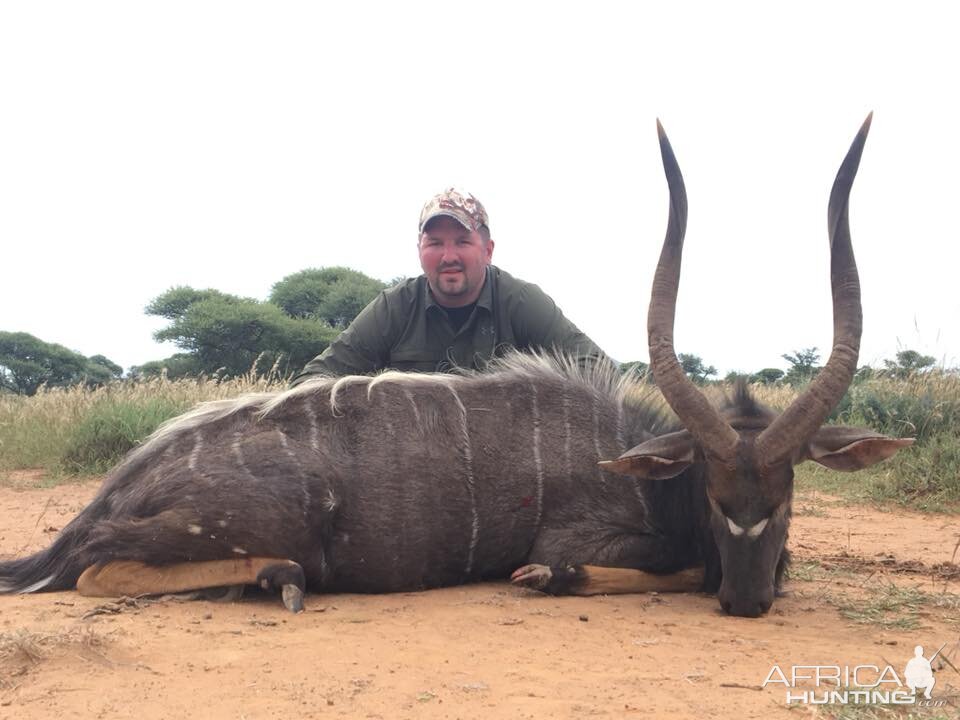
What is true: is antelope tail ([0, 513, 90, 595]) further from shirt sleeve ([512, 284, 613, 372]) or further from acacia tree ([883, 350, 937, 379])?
acacia tree ([883, 350, 937, 379])

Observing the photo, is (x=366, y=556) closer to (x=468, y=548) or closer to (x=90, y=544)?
(x=468, y=548)

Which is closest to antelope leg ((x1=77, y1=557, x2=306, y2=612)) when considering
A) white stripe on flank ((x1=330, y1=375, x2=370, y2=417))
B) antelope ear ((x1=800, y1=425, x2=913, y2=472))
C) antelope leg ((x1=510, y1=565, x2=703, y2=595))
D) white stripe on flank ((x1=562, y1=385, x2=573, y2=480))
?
white stripe on flank ((x1=330, y1=375, x2=370, y2=417))

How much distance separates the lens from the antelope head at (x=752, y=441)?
3.77 meters

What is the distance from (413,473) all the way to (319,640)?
1137 mm

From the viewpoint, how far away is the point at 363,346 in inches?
227

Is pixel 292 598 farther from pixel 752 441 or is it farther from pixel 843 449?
pixel 843 449

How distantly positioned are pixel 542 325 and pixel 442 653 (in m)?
3.00

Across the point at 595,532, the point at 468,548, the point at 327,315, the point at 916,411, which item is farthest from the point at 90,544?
the point at 327,315

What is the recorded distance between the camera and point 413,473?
13.9 feet

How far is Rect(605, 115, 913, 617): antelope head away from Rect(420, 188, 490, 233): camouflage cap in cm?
193

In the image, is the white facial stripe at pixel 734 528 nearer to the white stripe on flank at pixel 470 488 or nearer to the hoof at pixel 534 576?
the hoof at pixel 534 576

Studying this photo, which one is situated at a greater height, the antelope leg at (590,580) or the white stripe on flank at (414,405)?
the white stripe on flank at (414,405)

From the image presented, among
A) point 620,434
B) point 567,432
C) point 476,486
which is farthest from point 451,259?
point 476,486

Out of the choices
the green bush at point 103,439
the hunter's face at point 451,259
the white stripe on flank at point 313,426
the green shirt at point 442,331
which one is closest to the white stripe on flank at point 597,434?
the green shirt at point 442,331
